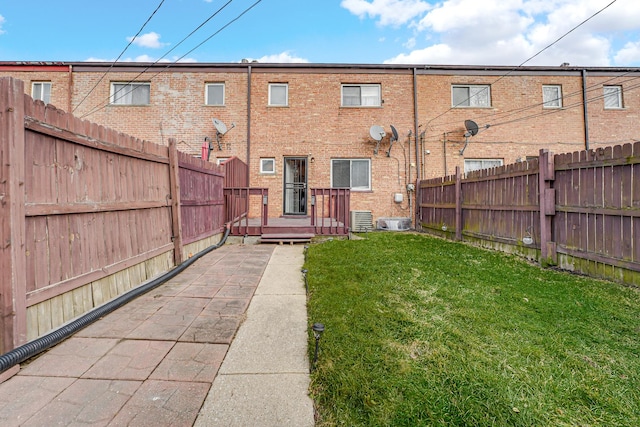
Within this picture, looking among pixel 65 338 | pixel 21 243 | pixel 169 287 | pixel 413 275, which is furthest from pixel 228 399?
pixel 413 275

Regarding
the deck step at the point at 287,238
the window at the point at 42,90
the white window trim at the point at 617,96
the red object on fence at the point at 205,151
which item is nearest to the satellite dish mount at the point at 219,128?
the red object on fence at the point at 205,151

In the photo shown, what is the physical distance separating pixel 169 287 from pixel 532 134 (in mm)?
12282

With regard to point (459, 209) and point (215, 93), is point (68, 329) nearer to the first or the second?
point (459, 209)

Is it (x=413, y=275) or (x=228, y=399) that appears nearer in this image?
(x=228, y=399)

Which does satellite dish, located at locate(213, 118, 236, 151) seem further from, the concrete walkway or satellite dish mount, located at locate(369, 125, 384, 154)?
the concrete walkway

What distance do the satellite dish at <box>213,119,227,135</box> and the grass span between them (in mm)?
7797

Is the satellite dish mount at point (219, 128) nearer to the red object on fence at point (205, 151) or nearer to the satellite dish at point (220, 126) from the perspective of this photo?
the satellite dish at point (220, 126)

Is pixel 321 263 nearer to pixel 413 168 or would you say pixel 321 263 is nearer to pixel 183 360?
pixel 183 360

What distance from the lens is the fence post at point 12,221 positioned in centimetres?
195

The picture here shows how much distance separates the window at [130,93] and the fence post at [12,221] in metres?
9.80

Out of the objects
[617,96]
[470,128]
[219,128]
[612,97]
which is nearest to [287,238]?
[219,128]

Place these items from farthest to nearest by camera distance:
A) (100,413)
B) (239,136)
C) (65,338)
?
(239,136), (65,338), (100,413)

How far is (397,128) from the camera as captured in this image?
34.1 ft

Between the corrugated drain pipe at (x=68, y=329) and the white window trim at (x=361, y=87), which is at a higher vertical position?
the white window trim at (x=361, y=87)
